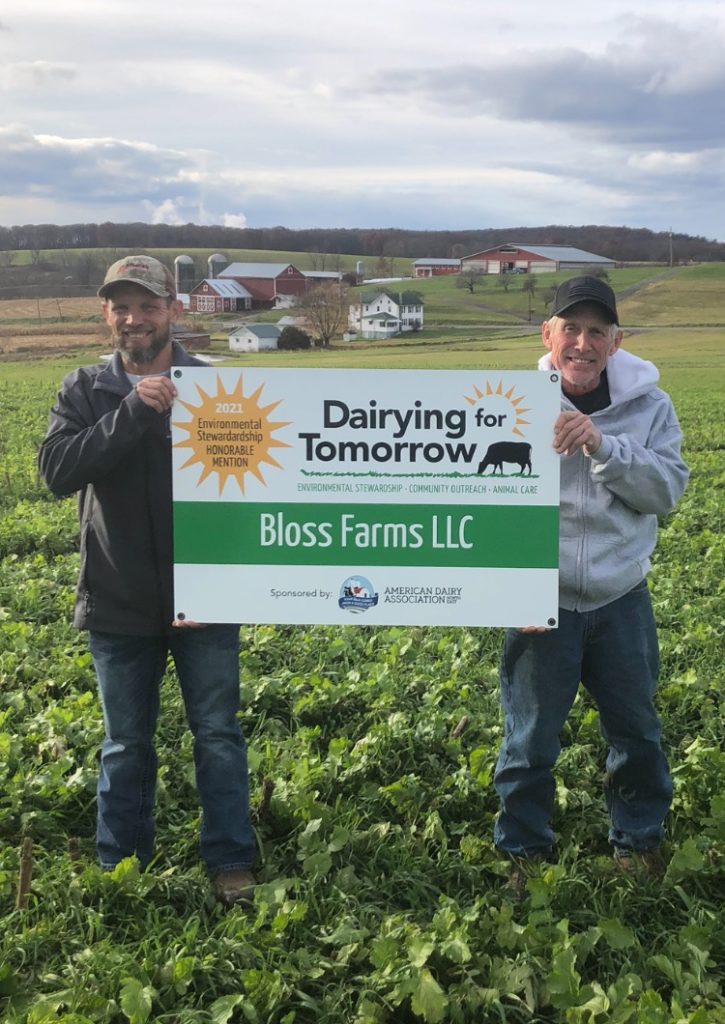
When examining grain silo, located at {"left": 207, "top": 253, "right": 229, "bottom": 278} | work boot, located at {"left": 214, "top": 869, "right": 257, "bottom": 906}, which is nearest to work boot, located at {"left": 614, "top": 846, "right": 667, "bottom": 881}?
work boot, located at {"left": 214, "top": 869, "right": 257, "bottom": 906}

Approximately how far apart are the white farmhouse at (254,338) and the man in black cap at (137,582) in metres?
3.34

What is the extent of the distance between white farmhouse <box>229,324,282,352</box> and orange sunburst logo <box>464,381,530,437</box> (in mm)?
3636

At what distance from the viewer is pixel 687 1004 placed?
2906 millimetres

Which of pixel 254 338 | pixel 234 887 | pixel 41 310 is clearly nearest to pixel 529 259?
pixel 254 338

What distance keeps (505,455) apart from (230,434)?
1.03 m

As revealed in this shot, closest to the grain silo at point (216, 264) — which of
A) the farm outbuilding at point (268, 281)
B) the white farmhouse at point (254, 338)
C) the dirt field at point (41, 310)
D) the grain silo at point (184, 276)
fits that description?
the farm outbuilding at point (268, 281)

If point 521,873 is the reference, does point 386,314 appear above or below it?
above

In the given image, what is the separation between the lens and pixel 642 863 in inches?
143

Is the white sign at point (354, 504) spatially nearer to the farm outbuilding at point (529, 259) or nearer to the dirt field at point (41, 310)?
the farm outbuilding at point (529, 259)

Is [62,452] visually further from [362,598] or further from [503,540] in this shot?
[503,540]

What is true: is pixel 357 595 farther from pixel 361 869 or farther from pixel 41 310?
pixel 41 310

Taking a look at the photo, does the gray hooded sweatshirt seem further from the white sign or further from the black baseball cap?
the black baseball cap

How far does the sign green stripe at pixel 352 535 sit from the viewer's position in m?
3.32

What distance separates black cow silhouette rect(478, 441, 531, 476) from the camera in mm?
3268
